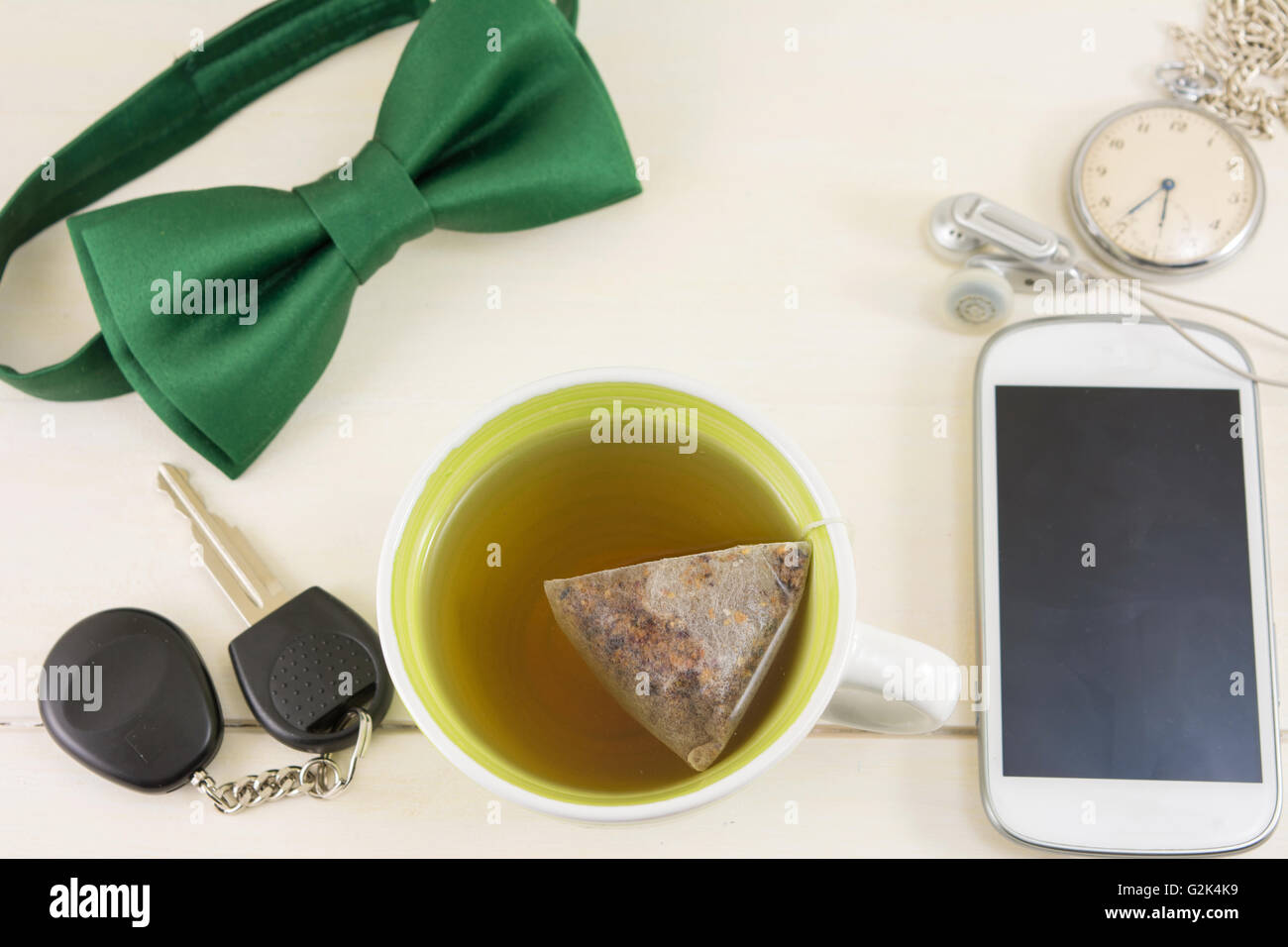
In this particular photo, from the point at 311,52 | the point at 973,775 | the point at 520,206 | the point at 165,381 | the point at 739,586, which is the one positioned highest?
the point at 311,52

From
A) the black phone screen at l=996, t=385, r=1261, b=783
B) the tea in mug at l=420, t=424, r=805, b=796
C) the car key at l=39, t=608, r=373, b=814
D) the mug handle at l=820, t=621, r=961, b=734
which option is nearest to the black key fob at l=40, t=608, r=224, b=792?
the car key at l=39, t=608, r=373, b=814

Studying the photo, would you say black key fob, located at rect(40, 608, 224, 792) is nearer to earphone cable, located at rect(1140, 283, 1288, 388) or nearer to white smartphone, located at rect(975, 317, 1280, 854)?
white smartphone, located at rect(975, 317, 1280, 854)

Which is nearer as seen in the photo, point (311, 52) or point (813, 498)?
point (813, 498)

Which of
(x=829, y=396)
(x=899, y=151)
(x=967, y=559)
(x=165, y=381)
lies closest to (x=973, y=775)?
(x=967, y=559)

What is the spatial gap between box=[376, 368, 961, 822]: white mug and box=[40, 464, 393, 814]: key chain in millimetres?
167

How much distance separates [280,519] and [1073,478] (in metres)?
0.47

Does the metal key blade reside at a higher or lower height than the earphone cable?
lower

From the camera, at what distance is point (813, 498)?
376 millimetres

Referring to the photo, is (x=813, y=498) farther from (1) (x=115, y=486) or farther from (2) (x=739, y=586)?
(1) (x=115, y=486)

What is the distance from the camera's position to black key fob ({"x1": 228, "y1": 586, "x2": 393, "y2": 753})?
21.0 inches

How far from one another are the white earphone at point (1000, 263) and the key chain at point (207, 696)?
40 cm

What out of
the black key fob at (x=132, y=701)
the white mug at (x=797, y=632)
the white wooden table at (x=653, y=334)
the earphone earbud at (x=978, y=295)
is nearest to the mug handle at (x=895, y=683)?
the white mug at (x=797, y=632)

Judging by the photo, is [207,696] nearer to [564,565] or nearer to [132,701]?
[132,701]

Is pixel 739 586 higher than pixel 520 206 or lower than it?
lower
